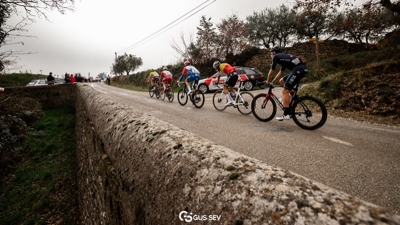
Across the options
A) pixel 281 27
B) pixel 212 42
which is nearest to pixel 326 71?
pixel 281 27

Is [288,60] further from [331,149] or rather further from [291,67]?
[331,149]

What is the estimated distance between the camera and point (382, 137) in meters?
4.46

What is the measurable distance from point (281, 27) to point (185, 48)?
13.8m

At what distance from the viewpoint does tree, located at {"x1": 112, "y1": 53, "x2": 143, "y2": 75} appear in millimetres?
56875

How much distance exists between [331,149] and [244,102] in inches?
152

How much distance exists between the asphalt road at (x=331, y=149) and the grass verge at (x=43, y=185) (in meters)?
3.99

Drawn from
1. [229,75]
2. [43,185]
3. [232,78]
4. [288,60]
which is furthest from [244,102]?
[43,185]

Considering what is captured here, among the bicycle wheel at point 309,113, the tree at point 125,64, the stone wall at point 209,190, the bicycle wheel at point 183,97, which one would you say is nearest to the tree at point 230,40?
the bicycle wheel at point 183,97

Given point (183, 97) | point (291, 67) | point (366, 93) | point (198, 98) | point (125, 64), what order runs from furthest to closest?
point (125, 64)
point (183, 97)
point (198, 98)
point (366, 93)
point (291, 67)

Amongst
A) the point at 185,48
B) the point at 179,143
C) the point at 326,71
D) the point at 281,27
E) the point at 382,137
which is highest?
the point at 281,27

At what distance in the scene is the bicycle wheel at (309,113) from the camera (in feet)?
16.0

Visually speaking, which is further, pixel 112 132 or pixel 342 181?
pixel 342 181

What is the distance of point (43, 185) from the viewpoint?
646cm

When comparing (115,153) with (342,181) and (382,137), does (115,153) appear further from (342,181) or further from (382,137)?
(382,137)
